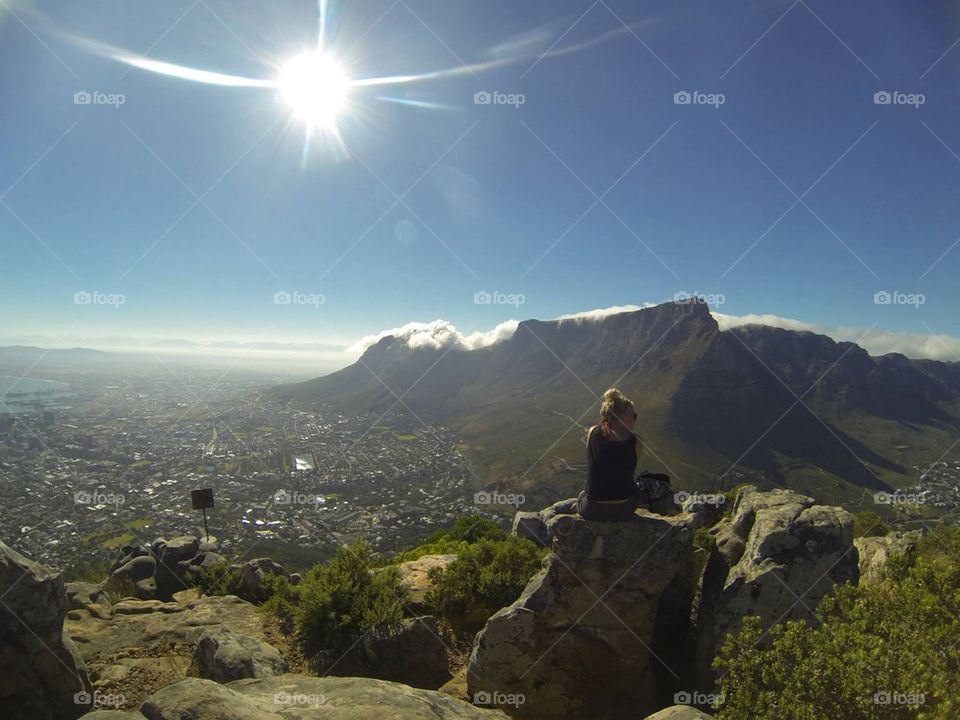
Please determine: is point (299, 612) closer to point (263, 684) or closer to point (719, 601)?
point (263, 684)

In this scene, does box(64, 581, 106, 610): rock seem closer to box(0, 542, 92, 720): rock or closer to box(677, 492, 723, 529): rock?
box(0, 542, 92, 720): rock

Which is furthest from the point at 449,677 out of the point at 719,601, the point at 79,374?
the point at 79,374

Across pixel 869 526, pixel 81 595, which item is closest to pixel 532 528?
pixel 869 526

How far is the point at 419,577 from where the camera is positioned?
15.9 m

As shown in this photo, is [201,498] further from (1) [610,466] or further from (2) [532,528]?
(1) [610,466]

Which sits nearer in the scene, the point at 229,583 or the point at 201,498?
the point at 229,583

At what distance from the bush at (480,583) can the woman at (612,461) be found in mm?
4596

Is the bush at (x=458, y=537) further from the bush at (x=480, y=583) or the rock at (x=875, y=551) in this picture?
the rock at (x=875, y=551)

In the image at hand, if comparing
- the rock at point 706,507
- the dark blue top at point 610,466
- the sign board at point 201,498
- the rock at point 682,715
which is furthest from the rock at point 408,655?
the sign board at point 201,498

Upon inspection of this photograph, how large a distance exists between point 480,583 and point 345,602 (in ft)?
12.9

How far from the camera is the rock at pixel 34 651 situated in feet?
24.8

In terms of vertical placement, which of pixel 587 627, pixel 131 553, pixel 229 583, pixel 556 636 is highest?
pixel 587 627

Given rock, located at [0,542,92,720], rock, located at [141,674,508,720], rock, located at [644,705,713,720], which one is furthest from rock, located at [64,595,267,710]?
rock, located at [644,705,713,720]

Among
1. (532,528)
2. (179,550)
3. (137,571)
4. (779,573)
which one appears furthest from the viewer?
(137,571)
